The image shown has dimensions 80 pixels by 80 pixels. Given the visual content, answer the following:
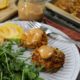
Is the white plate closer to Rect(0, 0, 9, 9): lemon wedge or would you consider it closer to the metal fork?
the metal fork

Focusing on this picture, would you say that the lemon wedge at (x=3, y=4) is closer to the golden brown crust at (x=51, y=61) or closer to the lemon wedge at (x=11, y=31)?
the lemon wedge at (x=11, y=31)

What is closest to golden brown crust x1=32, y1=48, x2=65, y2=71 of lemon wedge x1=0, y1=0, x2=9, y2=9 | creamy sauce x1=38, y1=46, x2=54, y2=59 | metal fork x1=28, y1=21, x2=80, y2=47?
creamy sauce x1=38, y1=46, x2=54, y2=59

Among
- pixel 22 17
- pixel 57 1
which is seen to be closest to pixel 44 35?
pixel 22 17

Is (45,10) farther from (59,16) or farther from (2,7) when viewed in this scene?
(2,7)

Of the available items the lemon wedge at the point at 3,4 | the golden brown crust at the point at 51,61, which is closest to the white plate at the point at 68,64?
the golden brown crust at the point at 51,61

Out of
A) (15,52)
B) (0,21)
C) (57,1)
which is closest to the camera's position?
(15,52)

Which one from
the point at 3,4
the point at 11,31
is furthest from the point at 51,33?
the point at 3,4

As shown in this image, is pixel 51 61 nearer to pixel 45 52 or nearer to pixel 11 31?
pixel 45 52
